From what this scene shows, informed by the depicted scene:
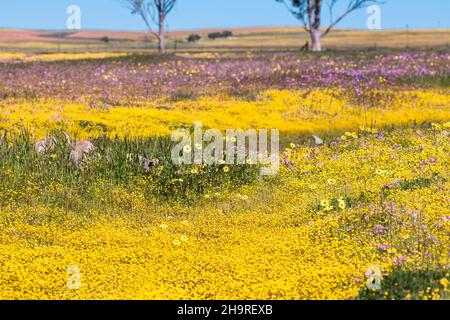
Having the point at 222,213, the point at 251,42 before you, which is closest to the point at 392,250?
the point at 222,213

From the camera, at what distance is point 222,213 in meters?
12.0

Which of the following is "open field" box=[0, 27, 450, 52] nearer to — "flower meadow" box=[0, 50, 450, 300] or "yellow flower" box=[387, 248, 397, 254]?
"flower meadow" box=[0, 50, 450, 300]

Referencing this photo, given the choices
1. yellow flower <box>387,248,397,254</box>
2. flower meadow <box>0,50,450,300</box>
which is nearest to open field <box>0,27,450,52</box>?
flower meadow <box>0,50,450,300</box>

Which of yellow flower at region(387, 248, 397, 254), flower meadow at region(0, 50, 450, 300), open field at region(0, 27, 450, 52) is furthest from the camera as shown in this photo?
open field at region(0, 27, 450, 52)

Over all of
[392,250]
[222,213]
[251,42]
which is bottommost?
[222,213]

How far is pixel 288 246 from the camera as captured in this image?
9805 millimetres

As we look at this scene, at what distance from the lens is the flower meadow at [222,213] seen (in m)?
8.28

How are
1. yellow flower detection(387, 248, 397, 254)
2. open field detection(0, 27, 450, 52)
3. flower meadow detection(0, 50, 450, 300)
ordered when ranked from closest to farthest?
flower meadow detection(0, 50, 450, 300) < yellow flower detection(387, 248, 397, 254) < open field detection(0, 27, 450, 52)

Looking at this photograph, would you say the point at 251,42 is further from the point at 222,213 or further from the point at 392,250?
the point at 392,250

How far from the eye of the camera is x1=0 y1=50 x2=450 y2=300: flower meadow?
828cm

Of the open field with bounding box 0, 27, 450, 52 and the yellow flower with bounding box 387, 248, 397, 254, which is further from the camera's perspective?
the open field with bounding box 0, 27, 450, 52

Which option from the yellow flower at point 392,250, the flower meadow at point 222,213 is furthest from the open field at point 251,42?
the yellow flower at point 392,250

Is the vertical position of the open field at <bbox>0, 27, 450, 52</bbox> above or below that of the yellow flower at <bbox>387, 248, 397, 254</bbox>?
above

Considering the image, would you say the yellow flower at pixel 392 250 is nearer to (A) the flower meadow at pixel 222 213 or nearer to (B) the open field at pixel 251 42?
(A) the flower meadow at pixel 222 213
